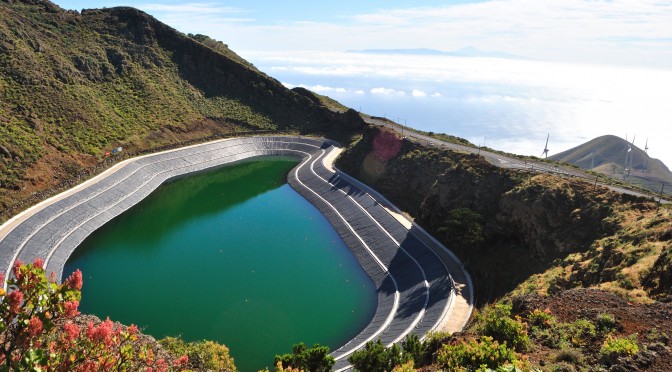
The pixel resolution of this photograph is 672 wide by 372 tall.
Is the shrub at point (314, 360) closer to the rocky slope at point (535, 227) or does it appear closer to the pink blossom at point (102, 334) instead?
the pink blossom at point (102, 334)

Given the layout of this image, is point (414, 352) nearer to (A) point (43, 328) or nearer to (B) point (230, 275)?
(A) point (43, 328)

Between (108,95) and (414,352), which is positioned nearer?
(414,352)

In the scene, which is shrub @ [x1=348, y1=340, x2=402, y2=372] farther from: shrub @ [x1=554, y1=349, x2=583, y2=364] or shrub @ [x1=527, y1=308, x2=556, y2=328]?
shrub @ [x1=554, y1=349, x2=583, y2=364]

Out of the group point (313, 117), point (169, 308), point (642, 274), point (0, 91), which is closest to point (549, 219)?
point (642, 274)

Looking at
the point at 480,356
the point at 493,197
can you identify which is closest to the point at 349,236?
the point at 493,197

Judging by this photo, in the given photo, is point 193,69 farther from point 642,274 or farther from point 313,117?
point 642,274

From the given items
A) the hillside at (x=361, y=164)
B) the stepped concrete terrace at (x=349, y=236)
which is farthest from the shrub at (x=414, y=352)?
the stepped concrete terrace at (x=349, y=236)

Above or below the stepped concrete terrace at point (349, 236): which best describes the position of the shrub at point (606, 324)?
above
